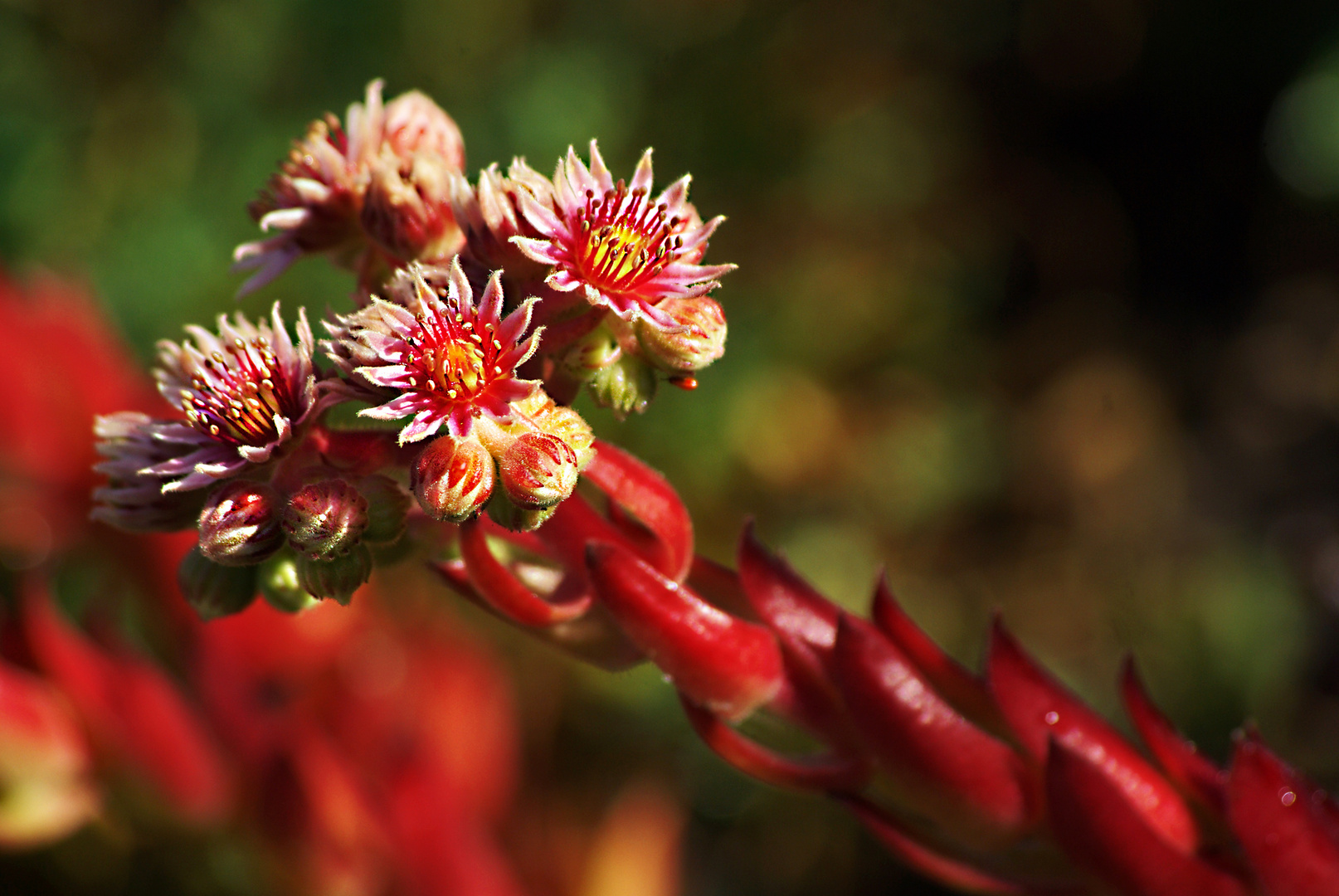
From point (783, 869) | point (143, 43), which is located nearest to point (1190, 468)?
point (783, 869)

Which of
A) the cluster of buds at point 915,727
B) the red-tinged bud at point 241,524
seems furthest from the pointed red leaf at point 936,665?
the red-tinged bud at point 241,524

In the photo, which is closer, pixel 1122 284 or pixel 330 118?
pixel 330 118

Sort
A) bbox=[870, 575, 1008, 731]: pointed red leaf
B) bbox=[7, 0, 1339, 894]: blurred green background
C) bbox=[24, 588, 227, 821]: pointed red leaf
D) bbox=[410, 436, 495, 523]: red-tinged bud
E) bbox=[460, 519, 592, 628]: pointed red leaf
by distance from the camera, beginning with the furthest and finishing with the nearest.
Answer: bbox=[7, 0, 1339, 894]: blurred green background, bbox=[24, 588, 227, 821]: pointed red leaf, bbox=[870, 575, 1008, 731]: pointed red leaf, bbox=[460, 519, 592, 628]: pointed red leaf, bbox=[410, 436, 495, 523]: red-tinged bud

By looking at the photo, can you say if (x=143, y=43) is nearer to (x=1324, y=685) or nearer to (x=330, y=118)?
(x=330, y=118)

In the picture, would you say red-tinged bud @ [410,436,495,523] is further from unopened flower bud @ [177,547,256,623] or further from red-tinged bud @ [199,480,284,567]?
unopened flower bud @ [177,547,256,623]

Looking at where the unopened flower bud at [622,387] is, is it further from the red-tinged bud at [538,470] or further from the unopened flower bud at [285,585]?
the unopened flower bud at [285,585]

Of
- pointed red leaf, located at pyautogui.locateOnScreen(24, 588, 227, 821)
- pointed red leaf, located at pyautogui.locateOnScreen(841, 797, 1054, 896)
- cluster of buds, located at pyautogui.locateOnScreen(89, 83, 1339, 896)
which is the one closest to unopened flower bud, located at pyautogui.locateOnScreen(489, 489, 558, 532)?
cluster of buds, located at pyautogui.locateOnScreen(89, 83, 1339, 896)

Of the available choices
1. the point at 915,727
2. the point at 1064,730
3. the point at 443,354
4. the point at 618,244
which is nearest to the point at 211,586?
the point at 443,354
